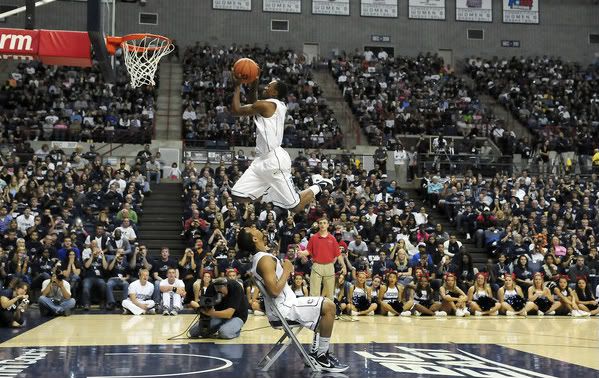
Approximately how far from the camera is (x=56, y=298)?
14.5m

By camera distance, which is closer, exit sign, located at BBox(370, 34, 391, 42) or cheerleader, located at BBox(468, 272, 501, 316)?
cheerleader, located at BBox(468, 272, 501, 316)

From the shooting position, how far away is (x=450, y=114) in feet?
97.8

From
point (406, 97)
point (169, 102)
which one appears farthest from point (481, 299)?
point (169, 102)

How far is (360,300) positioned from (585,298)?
5034 millimetres

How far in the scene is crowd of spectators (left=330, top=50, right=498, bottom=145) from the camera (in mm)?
28672

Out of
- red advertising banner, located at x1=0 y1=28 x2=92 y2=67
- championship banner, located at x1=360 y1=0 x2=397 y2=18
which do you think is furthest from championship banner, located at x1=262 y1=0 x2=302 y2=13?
red advertising banner, located at x1=0 y1=28 x2=92 y2=67

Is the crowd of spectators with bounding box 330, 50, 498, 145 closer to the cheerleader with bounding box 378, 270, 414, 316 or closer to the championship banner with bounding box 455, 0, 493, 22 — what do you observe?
the championship banner with bounding box 455, 0, 493, 22

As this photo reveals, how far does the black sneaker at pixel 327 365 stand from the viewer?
7.74 metres

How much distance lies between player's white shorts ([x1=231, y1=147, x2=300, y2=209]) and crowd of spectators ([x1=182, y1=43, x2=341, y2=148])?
15.7m

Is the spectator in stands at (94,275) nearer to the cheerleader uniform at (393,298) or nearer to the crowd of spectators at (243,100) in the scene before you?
the cheerleader uniform at (393,298)

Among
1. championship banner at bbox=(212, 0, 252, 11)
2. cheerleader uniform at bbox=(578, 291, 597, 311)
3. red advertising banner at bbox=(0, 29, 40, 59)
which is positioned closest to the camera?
red advertising banner at bbox=(0, 29, 40, 59)

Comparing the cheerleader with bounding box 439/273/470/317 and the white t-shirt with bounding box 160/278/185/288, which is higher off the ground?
the white t-shirt with bounding box 160/278/185/288

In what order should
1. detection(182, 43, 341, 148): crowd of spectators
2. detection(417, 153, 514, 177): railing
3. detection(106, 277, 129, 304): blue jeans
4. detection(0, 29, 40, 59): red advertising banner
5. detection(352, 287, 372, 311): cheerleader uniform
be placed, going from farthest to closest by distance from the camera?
1. detection(182, 43, 341, 148): crowd of spectators
2. detection(417, 153, 514, 177): railing
3. detection(106, 277, 129, 304): blue jeans
4. detection(352, 287, 372, 311): cheerleader uniform
5. detection(0, 29, 40, 59): red advertising banner

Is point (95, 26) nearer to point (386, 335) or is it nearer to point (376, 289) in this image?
point (386, 335)
